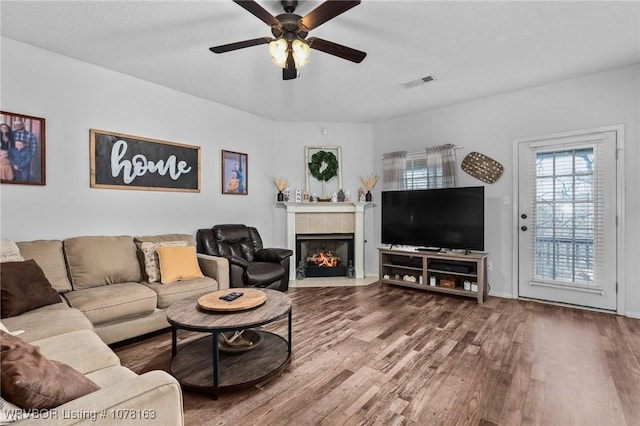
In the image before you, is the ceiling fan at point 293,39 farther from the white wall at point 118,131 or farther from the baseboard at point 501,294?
the baseboard at point 501,294

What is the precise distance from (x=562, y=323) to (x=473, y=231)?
1326 millimetres

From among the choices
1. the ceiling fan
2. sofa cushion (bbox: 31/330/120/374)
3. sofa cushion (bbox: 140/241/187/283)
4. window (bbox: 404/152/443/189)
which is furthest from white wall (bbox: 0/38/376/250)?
window (bbox: 404/152/443/189)

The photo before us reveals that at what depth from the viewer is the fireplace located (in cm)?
520

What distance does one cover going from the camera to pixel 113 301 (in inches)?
99.4

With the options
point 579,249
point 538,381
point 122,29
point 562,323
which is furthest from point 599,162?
point 122,29

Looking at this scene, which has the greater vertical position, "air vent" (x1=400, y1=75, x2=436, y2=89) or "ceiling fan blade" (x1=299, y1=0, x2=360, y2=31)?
"air vent" (x1=400, y1=75, x2=436, y2=89)

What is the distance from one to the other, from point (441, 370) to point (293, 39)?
261 centimetres

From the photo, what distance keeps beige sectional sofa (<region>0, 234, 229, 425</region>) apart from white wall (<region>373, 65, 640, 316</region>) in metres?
3.50

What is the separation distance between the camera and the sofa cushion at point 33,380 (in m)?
0.87

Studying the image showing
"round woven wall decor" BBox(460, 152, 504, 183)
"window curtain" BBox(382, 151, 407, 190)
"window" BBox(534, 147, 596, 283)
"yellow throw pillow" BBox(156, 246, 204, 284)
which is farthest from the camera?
"window curtain" BBox(382, 151, 407, 190)

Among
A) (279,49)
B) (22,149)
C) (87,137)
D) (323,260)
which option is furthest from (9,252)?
(323,260)

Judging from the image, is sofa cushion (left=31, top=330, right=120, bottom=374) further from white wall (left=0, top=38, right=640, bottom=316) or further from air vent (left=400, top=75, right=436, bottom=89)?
air vent (left=400, top=75, right=436, bottom=89)

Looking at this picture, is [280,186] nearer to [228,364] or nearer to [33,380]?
[228,364]

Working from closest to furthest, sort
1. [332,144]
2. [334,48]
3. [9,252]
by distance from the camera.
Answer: [334,48]
[9,252]
[332,144]
